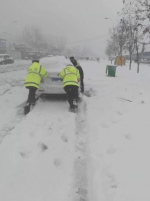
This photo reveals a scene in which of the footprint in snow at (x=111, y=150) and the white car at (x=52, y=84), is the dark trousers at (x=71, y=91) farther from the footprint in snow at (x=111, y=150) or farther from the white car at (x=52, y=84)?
the footprint in snow at (x=111, y=150)

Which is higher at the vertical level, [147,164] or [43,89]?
[43,89]

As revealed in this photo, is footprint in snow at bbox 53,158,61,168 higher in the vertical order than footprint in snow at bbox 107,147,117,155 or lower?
lower

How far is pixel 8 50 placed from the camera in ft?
240

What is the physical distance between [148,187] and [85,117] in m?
3.39

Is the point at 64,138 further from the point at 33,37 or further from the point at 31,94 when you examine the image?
the point at 33,37

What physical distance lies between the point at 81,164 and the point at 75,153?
380mm

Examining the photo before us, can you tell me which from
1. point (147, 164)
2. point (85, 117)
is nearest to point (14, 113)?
point (85, 117)

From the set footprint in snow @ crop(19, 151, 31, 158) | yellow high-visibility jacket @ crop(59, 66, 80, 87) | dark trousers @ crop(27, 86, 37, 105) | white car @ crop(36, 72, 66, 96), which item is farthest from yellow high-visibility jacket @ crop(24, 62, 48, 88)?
footprint in snow @ crop(19, 151, 31, 158)

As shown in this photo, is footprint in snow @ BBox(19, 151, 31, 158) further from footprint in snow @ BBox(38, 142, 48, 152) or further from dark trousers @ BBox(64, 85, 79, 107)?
dark trousers @ BBox(64, 85, 79, 107)

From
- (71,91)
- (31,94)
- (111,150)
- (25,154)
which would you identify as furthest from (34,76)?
(111,150)

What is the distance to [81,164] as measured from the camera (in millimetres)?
4352

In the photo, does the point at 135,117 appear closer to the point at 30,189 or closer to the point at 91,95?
the point at 91,95

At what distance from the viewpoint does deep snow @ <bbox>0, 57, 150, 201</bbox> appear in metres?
3.58

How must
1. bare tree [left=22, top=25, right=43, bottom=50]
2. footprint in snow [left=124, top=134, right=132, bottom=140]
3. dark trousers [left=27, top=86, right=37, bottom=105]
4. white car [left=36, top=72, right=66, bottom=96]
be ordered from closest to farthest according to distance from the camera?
footprint in snow [left=124, top=134, right=132, bottom=140] → dark trousers [left=27, top=86, right=37, bottom=105] → white car [left=36, top=72, right=66, bottom=96] → bare tree [left=22, top=25, right=43, bottom=50]
